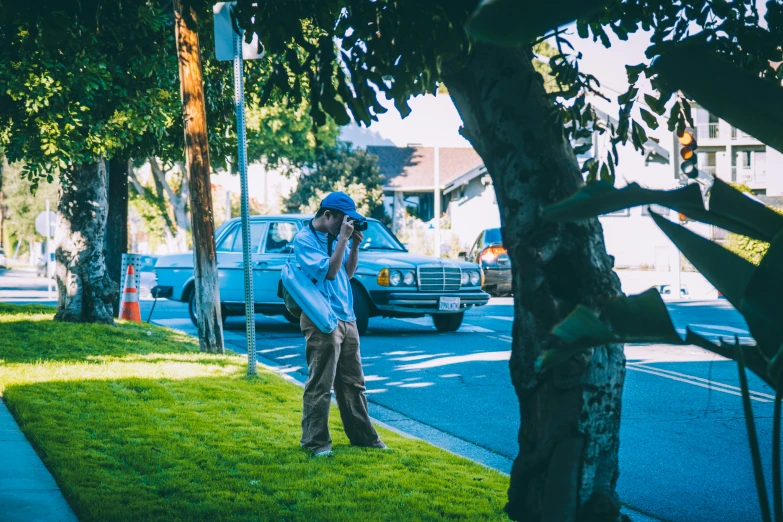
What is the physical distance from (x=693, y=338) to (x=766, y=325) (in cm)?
15

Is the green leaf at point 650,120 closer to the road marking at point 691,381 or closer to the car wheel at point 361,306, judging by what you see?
the road marking at point 691,381

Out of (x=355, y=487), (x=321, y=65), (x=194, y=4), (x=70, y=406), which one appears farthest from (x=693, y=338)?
(x=70, y=406)

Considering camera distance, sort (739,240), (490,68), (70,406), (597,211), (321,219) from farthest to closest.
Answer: (739,240), (70,406), (321,219), (490,68), (597,211)

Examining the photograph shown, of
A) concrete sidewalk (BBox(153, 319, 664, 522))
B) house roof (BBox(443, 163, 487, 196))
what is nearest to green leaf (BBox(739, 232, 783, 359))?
concrete sidewalk (BBox(153, 319, 664, 522))

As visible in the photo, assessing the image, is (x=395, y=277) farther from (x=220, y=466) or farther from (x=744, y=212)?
(x=744, y=212)

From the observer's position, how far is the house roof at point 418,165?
1988 inches

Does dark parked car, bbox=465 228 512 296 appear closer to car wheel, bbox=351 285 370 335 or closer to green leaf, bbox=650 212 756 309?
car wheel, bbox=351 285 370 335

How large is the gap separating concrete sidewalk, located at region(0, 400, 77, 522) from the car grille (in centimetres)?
855

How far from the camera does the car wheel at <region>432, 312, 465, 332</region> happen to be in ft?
Answer: 48.6

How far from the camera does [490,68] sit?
11.2 ft

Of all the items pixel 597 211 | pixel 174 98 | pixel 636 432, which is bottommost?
pixel 636 432

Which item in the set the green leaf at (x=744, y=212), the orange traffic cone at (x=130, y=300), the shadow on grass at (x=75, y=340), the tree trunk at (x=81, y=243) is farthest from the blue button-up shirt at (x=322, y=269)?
the orange traffic cone at (x=130, y=300)

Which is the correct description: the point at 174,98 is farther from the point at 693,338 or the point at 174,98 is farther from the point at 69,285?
the point at 693,338

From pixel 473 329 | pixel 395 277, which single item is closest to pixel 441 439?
pixel 395 277
